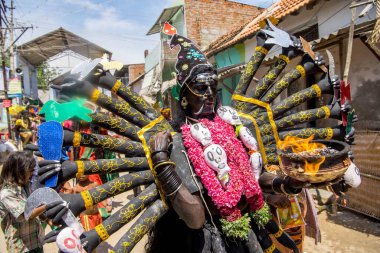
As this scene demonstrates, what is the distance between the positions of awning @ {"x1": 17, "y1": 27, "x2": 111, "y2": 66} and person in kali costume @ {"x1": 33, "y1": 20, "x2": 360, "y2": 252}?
71.4 feet

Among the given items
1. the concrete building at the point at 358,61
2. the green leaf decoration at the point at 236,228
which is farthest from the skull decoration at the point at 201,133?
the concrete building at the point at 358,61

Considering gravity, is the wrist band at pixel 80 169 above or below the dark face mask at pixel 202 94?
below

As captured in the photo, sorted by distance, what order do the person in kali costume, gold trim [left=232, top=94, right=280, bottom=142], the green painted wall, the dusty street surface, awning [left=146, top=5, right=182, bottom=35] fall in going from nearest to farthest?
1. the person in kali costume
2. gold trim [left=232, top=94, right=280, bottom=142]
3. the dusty street surface
4. the green painted wall
5. awning [left=146, top=5, right=182, bottom=35]

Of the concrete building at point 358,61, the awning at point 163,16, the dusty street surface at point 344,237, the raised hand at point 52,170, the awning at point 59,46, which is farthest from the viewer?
the awning at point 59,46

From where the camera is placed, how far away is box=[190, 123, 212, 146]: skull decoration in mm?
2111

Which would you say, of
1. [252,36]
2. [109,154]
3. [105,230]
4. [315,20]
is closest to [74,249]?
[105,230]

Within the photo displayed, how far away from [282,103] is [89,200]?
1632 mm

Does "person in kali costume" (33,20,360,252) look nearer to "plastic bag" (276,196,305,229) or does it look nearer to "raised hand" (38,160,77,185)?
"raised hand" (38,160,77,185)

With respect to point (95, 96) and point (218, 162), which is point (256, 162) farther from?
point (95, 96)

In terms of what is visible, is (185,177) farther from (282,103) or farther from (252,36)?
(252,36)

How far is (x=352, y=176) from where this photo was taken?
2.18 meters

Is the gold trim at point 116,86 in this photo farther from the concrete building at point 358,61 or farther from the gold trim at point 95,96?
the concrete building at point 358,61

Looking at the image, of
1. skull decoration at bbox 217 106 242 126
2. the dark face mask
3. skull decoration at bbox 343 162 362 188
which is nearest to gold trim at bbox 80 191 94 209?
the dark face mask

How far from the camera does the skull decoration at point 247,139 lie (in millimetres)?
2227
